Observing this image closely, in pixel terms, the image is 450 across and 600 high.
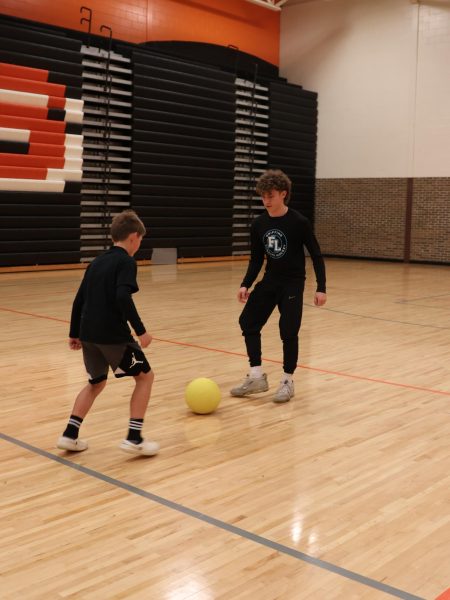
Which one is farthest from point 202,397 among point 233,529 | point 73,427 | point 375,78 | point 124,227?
point 375,78

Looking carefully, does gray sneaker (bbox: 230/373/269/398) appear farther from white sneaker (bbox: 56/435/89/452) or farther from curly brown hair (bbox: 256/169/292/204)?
white sneaker (bbox: 56/435/89/452)

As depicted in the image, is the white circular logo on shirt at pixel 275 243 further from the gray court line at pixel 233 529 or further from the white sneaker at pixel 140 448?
the gray court line at pixel 233 529

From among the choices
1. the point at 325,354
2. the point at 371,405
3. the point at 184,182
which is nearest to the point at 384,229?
the point at 184,182

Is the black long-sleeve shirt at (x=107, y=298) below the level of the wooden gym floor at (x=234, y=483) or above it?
above

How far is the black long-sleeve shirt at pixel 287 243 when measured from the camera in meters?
4.71

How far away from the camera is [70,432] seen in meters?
3.68

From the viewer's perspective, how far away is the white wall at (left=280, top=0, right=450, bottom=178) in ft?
54.6

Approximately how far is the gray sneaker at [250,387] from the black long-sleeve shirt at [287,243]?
729 mm

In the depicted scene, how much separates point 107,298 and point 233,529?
1257 mm

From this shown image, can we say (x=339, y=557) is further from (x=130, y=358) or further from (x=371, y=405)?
(x=371, y=405)

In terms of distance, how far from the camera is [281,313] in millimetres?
A: 4844

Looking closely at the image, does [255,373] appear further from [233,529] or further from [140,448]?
[233,529]

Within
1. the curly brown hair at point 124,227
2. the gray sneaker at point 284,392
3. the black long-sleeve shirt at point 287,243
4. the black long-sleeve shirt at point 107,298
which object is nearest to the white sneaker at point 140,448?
the black long-sleeve shirt at point 107,298

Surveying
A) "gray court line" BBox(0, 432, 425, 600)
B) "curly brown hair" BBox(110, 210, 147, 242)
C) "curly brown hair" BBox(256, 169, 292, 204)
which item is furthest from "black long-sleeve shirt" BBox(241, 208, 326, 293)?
"gray court line" BBox(0, 432, 425, 600)
